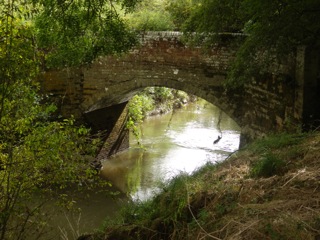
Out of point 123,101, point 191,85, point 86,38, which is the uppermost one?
point 86,38

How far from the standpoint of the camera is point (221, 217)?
4.07 meters

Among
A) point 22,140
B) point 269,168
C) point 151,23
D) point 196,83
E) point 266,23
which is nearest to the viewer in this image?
point 269,168

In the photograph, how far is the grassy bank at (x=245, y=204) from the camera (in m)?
3.48

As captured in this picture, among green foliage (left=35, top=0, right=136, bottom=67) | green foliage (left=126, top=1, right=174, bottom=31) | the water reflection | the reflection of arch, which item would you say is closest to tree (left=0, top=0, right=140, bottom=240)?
green foliage (left=35, top=0, right=136, bottom=67)

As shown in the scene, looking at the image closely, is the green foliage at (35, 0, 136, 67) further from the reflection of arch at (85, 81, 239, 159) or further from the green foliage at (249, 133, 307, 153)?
the reflection of arch at (85, 81, 239, 159)

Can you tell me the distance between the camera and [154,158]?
1240cm

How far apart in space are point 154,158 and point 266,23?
283 inches

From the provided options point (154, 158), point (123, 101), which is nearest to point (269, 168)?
point (154, 158)

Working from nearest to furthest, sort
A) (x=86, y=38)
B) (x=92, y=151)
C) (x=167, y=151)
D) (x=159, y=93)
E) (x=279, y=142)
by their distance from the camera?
(x=86, y=38)
(x=92, y=151)
(x=279, y=142)
(x=167, y=151)
(x=159, y=93)

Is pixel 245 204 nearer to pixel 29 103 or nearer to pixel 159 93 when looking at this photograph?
pixel 29 103

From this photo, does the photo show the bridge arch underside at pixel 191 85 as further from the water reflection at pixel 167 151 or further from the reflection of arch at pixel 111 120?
the water reflection at pixel 167 151

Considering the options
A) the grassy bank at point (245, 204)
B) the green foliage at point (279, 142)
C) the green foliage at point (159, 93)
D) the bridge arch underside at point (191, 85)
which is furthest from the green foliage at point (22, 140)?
the green foliage at point (159, 93)

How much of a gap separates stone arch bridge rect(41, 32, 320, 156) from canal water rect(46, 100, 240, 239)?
1711 millimetres

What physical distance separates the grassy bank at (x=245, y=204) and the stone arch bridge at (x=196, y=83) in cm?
165
